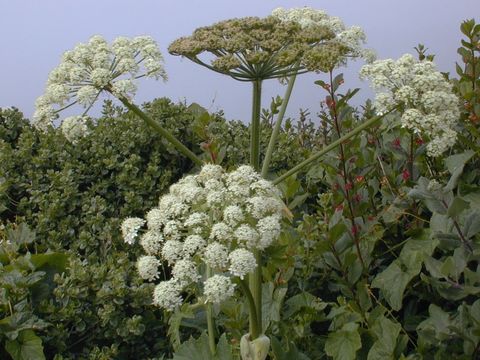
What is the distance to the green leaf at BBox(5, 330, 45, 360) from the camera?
3336 mm

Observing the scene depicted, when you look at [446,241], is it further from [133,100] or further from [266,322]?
[133,100]

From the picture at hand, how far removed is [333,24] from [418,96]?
669 millimetres

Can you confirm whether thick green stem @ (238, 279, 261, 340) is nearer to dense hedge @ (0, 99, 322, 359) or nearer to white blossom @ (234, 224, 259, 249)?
white blossom @ (234, 224, 259, 249)

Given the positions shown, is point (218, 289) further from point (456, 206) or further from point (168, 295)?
point (456, 206)

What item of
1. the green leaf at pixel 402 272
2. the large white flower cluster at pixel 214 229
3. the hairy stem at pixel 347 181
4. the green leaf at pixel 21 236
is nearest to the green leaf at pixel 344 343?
the green leaf at pixel 402 272

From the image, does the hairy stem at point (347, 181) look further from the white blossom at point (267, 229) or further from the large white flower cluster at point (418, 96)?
the white blossom at point (267, 229)

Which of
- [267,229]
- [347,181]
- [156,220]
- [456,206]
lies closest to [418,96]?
[456,206]

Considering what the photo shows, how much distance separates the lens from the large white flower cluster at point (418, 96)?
2949 mm

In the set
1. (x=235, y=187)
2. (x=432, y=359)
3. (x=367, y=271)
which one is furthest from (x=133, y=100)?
(x=432, y=359)

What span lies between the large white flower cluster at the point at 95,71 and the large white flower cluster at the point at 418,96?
89 centimetres

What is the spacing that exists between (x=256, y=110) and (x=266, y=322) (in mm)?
945

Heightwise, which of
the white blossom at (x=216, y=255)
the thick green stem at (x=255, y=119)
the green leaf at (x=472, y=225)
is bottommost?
the green leaf at (x=472, y=225)

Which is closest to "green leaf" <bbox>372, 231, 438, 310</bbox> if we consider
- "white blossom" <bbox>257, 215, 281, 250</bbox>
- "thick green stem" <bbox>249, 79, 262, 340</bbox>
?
"thick green stem" <bbox>249, 79, 262, 340</bbox>

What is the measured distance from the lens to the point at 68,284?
11.8 feet
